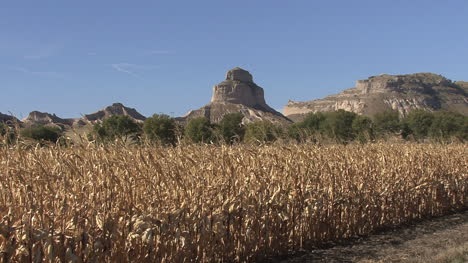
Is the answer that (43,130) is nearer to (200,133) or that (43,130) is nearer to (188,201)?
(188,201)

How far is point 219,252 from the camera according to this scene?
22.4 feet

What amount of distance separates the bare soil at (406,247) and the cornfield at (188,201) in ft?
1.13

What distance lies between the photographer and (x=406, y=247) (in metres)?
8.91

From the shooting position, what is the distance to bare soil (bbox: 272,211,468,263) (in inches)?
307

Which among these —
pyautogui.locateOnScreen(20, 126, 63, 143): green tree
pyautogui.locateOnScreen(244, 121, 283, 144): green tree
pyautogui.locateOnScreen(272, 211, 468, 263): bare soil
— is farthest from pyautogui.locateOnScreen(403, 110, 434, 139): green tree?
pyautogui.locateOnScreen(20, 126, 63, 143): green tree

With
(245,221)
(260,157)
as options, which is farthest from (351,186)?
(245,221)

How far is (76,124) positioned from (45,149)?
0.68 metres

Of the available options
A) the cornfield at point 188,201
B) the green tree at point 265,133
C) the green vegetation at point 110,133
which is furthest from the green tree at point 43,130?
the green tree at point 265,133

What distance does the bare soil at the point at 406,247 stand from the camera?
25.6ft

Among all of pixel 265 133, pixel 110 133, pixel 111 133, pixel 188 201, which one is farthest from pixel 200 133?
pixel 188 201

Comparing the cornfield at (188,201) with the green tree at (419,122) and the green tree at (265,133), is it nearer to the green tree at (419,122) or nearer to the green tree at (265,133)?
the green tree at (265,133)

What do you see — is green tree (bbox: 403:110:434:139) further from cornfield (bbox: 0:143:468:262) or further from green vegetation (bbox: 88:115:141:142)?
green vegetation (bbox: 88:115:141:142)

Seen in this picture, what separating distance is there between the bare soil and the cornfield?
1.13 feet

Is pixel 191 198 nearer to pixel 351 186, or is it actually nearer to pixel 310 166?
pixel 310 166
